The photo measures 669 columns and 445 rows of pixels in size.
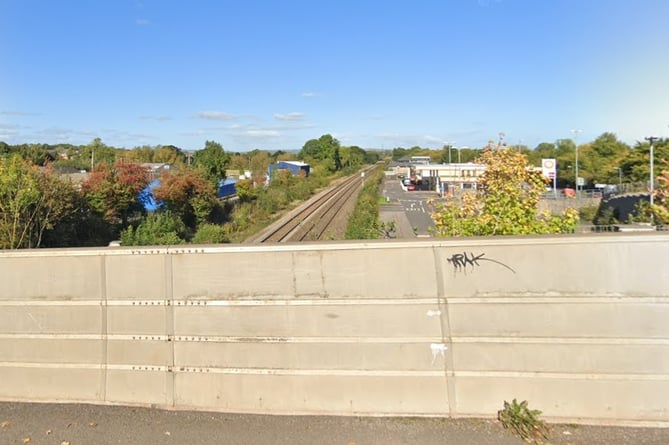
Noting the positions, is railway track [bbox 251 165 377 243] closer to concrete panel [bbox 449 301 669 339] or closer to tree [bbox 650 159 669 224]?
tree [bbox 650 159 669 224]

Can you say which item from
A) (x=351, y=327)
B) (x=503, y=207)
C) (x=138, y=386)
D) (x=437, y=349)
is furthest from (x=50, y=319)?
(x=503, y=207)

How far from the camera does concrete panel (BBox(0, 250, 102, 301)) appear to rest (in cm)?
435

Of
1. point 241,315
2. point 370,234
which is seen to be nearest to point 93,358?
point 241,315

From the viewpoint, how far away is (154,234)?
77.6 feet

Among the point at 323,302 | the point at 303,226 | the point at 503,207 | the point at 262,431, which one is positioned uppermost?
the point at 503,207

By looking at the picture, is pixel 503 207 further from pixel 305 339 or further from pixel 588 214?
pixel 588 214

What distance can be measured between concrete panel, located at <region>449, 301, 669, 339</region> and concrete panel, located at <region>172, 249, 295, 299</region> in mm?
1572

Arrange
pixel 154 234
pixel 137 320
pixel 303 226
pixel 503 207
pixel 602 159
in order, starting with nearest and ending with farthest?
pixel 137 320 → pixel 503 207 → pixel 154 234 → pixel 303 226 → pixel 602 159

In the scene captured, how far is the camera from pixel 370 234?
18062 mm

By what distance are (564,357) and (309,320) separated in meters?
2.22

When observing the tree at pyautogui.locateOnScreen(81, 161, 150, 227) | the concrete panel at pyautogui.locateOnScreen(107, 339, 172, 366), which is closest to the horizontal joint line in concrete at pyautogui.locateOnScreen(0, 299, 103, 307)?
the concrete panel at pyautogui.locateOnScreen(107, 339, 172, 366)

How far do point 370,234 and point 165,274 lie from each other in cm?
1415

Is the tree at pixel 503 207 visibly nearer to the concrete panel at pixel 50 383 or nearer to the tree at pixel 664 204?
the tree at pixel 664 204

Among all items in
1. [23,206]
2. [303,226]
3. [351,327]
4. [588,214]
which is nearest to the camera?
[351,327]
